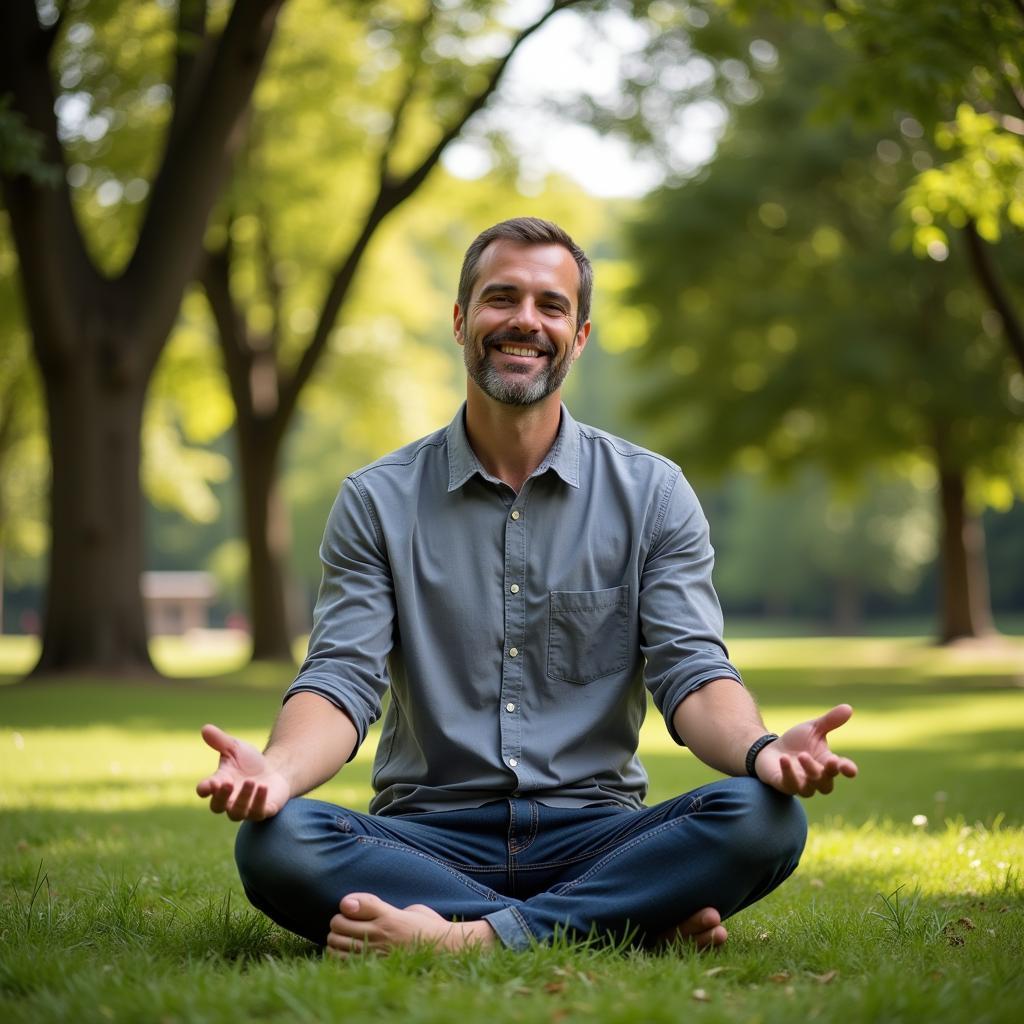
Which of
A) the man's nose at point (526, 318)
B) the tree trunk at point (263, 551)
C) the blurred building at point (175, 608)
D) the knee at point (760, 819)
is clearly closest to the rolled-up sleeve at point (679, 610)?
the knee at point (760, 819)

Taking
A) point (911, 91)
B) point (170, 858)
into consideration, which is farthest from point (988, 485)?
point (170, 858)

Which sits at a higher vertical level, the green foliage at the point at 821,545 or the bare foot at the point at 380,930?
the bare foot at the point at 380,930

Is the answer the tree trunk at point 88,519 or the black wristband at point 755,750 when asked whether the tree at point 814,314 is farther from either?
the black wristband at point 755,750

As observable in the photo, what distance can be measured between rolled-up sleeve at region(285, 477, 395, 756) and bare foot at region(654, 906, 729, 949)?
3.16 feet

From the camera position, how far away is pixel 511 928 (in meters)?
3.30

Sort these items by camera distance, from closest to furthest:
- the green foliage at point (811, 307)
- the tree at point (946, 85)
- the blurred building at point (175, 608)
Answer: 1. the tree at point (946, 85)
2. the green foliage at point (811, 307)
3. the blurred building at point (175, 608)

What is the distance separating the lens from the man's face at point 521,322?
389 centimetres

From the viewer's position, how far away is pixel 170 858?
524 centimetres

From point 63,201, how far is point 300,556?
1689 inches

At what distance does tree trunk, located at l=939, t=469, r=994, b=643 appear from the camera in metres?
25.2

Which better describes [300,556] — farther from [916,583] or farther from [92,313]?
[92,313]

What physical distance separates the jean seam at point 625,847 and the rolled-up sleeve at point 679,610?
308 millimetres

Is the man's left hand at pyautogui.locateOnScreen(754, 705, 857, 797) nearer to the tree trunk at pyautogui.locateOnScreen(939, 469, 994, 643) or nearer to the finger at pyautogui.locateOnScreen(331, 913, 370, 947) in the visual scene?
the finger at pyautogui.locateOnScreen(331, 913, 370, 947)

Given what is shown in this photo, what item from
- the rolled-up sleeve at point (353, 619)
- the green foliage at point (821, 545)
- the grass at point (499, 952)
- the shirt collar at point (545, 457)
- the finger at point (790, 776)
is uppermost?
the shirt collar at point (545, 457)
